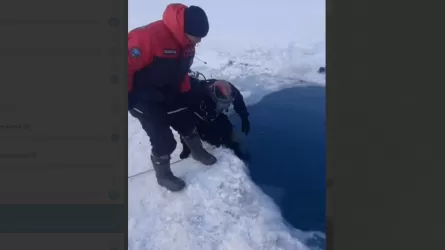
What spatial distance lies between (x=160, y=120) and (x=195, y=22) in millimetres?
409

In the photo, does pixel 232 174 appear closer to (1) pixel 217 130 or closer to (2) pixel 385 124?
(1) pixel 217 130

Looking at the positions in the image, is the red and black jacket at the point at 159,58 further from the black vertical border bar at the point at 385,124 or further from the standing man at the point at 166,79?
the black vertical border bar at the point at 385,124

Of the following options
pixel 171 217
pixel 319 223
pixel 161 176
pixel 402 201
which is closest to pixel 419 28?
pixel 402 201

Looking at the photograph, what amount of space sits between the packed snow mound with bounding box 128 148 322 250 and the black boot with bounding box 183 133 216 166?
0.03m

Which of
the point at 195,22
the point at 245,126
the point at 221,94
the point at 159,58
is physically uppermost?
the point at 195,22

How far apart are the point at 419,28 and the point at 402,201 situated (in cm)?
26

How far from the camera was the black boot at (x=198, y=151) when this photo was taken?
1634 mm

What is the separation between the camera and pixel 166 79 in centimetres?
149

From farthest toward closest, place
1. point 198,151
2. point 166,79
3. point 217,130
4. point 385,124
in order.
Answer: point 217,130 < point 198,151 < point 166,79 < point 385,124

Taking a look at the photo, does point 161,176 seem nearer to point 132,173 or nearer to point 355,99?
point 132,173

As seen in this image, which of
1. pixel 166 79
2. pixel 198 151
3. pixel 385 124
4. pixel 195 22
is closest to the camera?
pixel 385 124

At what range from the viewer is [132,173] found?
156 centimetres

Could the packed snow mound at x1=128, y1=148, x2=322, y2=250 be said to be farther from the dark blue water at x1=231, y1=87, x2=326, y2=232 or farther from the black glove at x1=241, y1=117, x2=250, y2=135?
the black glove at x1=241, y1=117, x2=250, y2=135

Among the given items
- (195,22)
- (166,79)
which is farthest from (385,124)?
(166,79)
